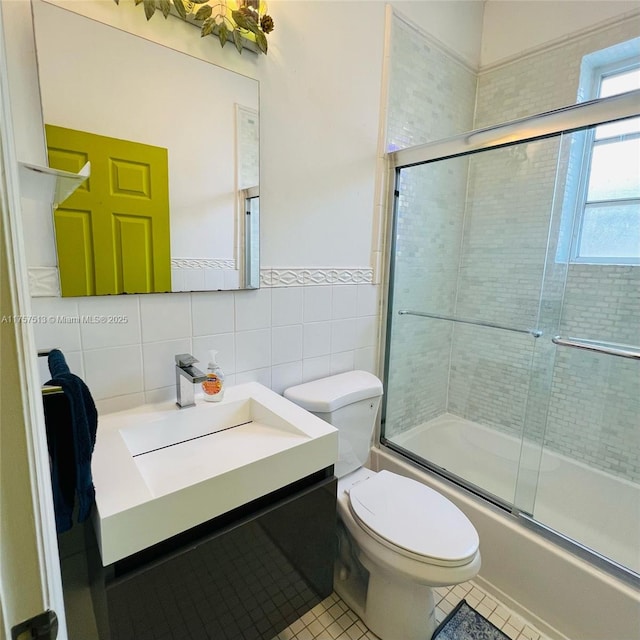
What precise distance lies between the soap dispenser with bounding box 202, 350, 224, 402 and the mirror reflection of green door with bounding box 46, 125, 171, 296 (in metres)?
0.29

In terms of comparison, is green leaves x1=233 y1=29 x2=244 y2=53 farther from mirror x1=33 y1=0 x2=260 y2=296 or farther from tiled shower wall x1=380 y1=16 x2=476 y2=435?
tiled shower wall x1=380 y1=16 x2=476 y2=435

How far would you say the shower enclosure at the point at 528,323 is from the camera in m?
1.60

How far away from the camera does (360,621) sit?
1.38 meters

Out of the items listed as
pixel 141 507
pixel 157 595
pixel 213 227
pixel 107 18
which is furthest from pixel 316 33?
pixel 157 595

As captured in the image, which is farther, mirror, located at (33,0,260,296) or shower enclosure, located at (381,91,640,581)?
shower enclosure, located at (381,91,640,581)

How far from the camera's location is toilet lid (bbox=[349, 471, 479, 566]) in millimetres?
1107

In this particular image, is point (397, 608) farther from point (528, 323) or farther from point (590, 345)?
point (528, 323)

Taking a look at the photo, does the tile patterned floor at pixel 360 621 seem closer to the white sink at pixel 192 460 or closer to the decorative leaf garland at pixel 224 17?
the white sink at pixel 192 460

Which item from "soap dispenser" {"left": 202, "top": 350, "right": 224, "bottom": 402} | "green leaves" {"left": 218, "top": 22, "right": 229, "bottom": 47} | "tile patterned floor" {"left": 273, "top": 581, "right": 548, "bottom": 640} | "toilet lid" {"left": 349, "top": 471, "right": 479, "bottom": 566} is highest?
"green leaves" {"left": 218, "top": 22, "right": 229, "bottom": 47}

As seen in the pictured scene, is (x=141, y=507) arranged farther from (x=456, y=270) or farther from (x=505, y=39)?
(x=505, y=39)

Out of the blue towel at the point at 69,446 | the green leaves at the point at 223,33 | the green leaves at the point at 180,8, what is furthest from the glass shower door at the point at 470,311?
the blue towel at the point at 69,446

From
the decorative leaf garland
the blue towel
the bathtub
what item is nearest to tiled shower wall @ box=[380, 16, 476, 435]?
the bathtub

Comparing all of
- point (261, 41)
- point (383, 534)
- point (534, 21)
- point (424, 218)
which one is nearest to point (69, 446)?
point (383, 534)

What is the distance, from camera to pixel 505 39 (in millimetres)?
2012
